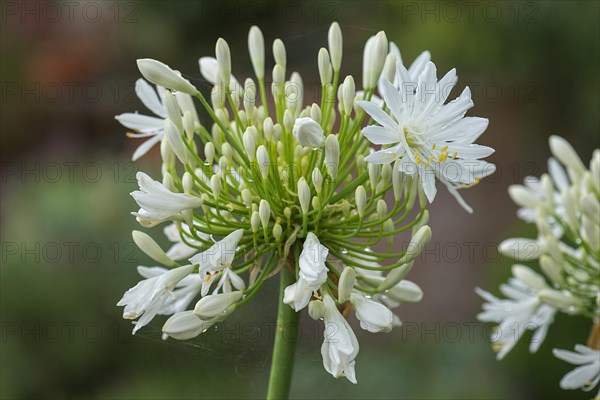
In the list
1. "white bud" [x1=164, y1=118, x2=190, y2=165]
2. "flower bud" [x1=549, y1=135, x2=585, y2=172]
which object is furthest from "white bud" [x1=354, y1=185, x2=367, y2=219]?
"flower bud" [x1=549, y1=135, x2=585, y2=172]

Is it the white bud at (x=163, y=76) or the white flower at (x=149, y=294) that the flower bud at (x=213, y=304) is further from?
the white bud at (x=163, y=76)

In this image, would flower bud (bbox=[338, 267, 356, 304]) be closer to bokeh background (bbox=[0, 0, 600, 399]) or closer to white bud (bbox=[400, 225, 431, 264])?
white bud (bbox=[400, 225, 431, 264])

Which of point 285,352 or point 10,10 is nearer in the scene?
point 285,352

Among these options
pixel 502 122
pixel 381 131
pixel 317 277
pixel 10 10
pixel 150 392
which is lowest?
pixel 150 392

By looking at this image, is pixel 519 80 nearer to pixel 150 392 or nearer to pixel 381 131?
pixel 150 392

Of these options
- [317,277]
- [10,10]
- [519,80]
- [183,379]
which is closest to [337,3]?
[519,80]

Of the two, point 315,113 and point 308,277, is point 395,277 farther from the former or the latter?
point 315,113

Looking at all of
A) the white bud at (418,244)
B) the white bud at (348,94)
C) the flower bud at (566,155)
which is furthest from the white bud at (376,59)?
the flower bud at (566,155)
